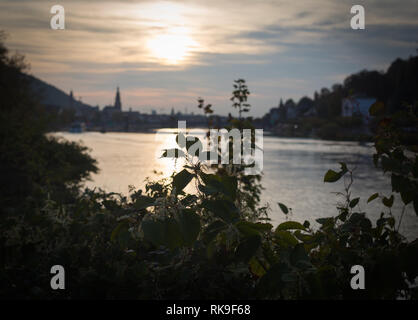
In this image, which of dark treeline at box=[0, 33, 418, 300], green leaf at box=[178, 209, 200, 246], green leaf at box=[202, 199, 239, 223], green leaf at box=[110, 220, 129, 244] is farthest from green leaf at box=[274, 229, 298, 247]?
green leaf at box=[110, 220, 129, 244]

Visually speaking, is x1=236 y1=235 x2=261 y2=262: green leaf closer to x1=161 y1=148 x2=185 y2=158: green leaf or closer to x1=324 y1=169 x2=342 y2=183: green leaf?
x1=161 y1=148 x2=185 y2=158: green leaf

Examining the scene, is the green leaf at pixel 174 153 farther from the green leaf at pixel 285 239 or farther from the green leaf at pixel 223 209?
the green leaf at pixel 285 239

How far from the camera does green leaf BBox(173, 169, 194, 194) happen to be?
1.20 meters

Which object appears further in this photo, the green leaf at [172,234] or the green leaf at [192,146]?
the green leaf at [192,146]

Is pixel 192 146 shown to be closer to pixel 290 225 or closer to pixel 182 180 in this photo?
pixel 182 180

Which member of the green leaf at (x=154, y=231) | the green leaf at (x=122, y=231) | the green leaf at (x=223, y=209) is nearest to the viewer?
the green leaf at (x=154, y=231)

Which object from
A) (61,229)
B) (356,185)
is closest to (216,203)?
(61,229)

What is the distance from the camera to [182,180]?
3.96 ft

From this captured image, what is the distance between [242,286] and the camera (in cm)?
160

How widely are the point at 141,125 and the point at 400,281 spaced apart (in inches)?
4223

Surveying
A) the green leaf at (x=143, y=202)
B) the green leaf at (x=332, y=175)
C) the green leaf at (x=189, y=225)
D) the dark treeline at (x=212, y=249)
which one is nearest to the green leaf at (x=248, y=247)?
the dark treeline at (x=212, y=249)

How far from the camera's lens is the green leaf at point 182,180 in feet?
3.93

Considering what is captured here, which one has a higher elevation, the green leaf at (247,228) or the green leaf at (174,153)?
the green leaf at (174,153)
